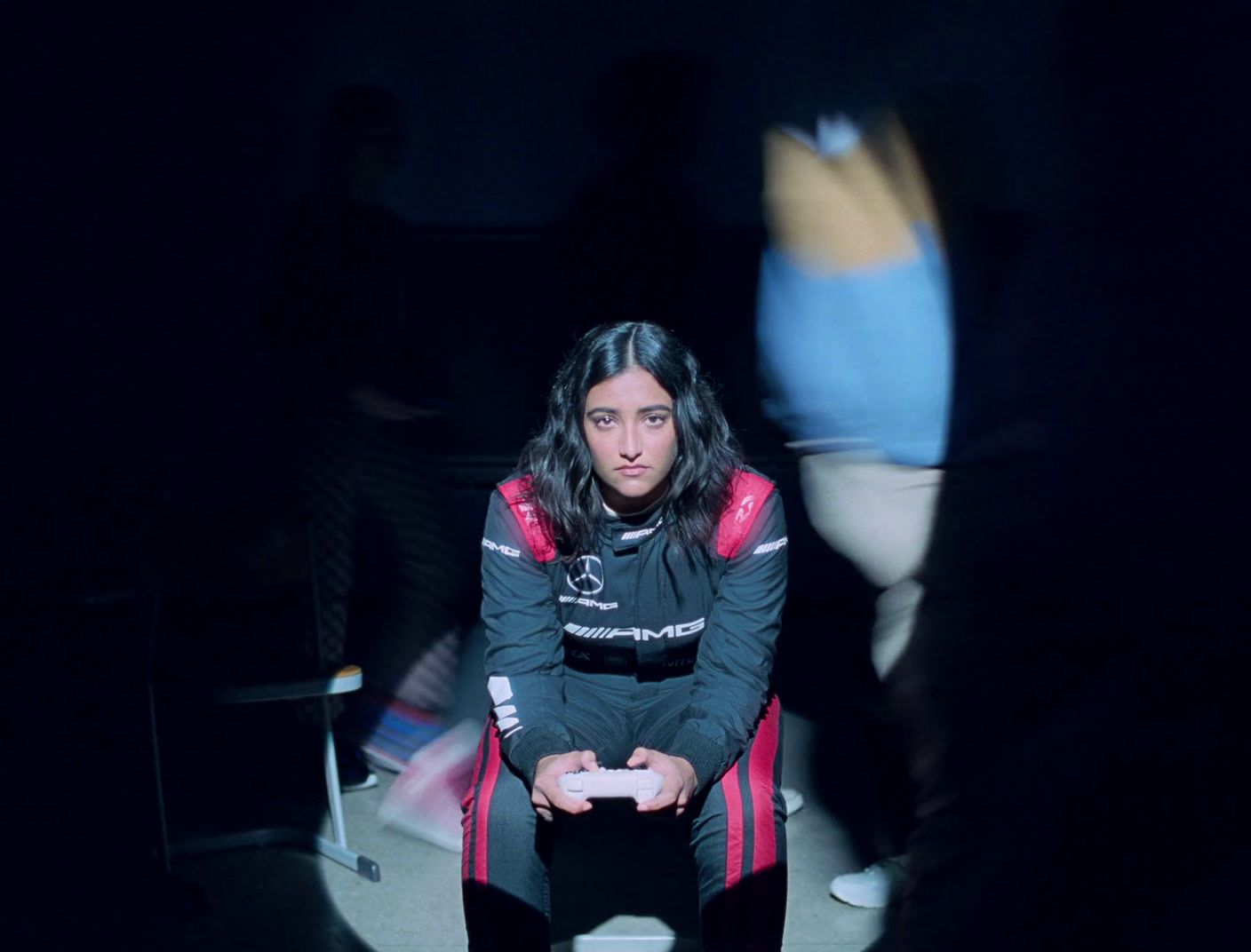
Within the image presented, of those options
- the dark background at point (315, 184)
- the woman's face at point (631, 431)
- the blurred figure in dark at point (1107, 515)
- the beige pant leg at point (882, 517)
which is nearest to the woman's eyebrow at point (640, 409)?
the woman's face at point (631, 431)

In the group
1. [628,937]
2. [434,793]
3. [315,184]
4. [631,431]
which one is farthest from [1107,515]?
[315,184]

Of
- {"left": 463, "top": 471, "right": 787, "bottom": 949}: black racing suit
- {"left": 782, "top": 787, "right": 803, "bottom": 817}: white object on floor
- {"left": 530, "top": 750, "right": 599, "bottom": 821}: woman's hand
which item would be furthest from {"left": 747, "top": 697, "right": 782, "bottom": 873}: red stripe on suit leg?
{"left": 782, "top": 787, "right": 803, "bottom": 817}: white object on floor

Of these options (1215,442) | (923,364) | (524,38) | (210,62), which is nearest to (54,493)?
(210,62)

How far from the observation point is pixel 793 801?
2908 mm

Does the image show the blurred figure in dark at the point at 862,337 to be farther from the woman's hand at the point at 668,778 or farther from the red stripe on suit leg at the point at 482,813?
the red stripe on suit leg at the point at 482,813

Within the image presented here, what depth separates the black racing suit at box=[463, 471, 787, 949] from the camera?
180cm

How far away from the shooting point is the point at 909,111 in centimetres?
204

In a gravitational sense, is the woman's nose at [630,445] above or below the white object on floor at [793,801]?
above

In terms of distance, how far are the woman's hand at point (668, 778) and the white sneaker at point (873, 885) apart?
31.7 inches

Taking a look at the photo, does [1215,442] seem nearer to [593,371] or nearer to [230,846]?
[593,371]

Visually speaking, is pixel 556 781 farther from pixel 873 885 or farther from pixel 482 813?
pixel 873 885

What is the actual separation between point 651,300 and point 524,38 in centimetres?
202

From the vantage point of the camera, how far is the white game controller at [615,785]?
1731 millimetres

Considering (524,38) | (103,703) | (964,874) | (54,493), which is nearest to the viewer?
(964,874)
